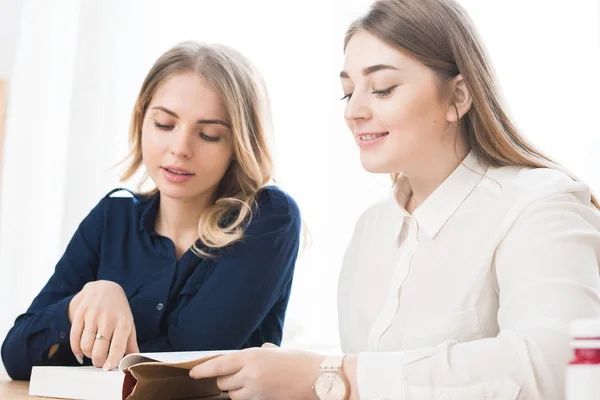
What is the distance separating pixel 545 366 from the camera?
2.62 feet

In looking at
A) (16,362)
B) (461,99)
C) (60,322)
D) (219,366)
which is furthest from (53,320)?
(461,99)

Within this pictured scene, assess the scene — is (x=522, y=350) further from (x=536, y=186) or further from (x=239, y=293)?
(x=239, y=293)

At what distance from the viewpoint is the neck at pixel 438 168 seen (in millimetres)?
1187

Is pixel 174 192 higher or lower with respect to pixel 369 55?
lower

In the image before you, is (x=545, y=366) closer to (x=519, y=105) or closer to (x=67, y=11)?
(x=519, y=105)

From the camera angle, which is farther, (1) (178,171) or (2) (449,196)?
(1) (178,171)

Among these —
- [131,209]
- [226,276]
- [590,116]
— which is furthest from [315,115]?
[226,276]

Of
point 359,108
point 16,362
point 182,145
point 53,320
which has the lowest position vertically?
point 16,362

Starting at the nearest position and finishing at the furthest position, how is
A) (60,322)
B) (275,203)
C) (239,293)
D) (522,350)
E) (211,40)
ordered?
(522,350) < (60,322) < (239,293) < (275,203) < (211,40)

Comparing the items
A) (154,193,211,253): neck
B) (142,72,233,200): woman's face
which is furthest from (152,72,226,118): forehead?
(154,193,211,253): neck

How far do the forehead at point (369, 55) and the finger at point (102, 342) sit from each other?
1.82 ft

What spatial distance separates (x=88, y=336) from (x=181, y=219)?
0.50 m

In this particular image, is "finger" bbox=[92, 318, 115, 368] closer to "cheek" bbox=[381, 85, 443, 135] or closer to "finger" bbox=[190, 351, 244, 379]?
"finger" bbox=[190, 351, 244, 379]

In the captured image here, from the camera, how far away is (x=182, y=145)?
1464 millimetres
